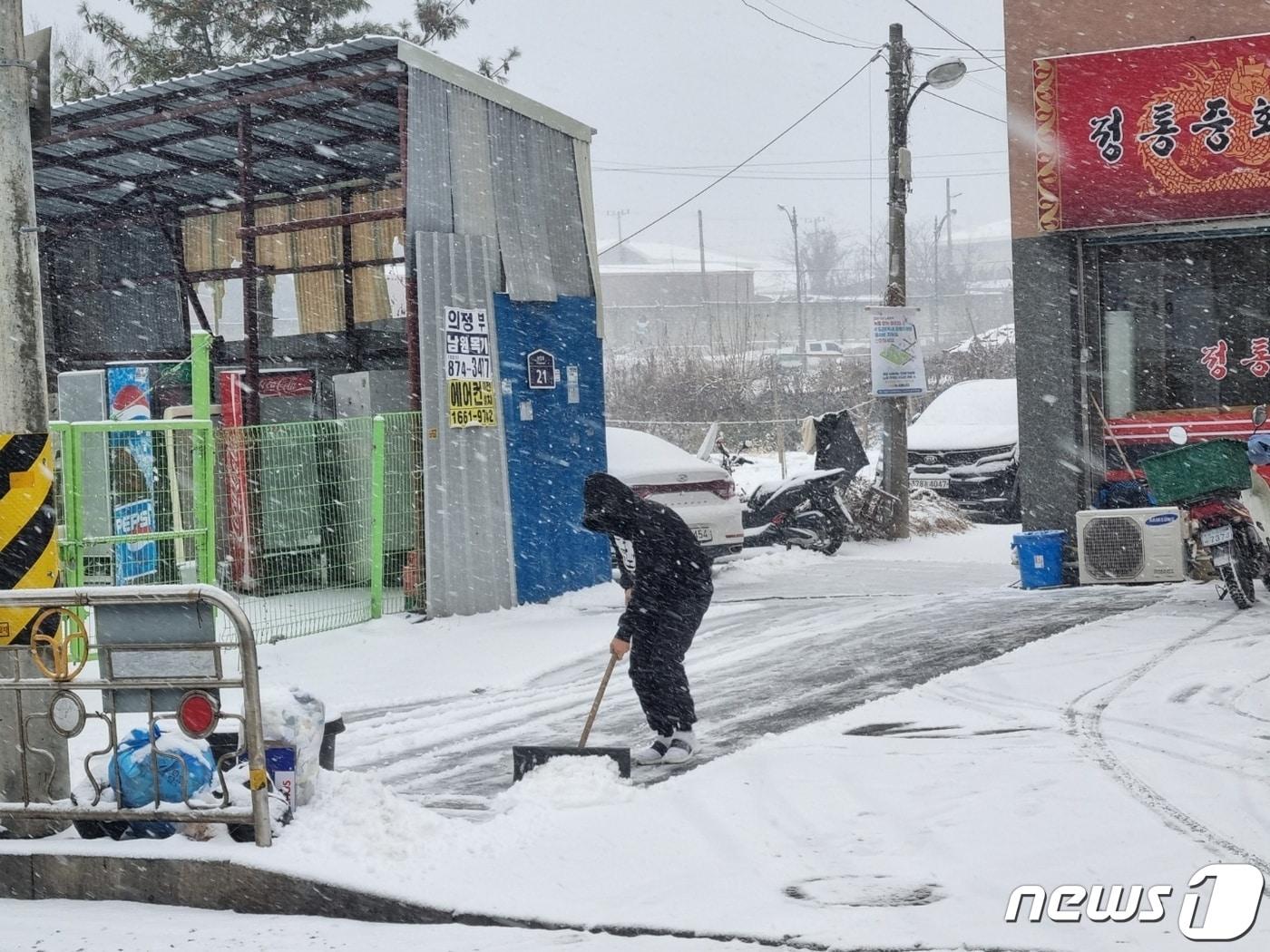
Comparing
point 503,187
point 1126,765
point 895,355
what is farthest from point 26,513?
point 895,355

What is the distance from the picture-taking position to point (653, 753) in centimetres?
722

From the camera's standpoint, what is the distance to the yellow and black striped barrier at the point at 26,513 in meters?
6.23

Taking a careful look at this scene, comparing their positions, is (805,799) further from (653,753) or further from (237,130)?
(237,130)

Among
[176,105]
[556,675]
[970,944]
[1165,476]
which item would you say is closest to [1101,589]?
[1165,476]

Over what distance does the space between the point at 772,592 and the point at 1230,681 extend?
6.05 m

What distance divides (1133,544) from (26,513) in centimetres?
954

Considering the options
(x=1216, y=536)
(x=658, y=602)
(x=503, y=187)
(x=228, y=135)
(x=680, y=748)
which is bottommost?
(x=680, y=748)

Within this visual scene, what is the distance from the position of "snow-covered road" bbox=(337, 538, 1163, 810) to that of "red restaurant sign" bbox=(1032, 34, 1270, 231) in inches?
144

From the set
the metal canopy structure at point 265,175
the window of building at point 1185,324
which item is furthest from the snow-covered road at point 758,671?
the metal canopy structure at point 265,175

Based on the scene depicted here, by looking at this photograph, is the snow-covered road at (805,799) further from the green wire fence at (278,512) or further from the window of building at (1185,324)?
the window of building at (1185,324)

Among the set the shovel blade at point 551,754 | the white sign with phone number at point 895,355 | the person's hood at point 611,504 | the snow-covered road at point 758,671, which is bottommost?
the snow-covered road at point 758,671

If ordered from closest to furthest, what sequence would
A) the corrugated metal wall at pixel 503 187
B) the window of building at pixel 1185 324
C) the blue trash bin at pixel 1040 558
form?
1. the corrugated metal wall at pixel 503 187
2. the blue trash bin at pixel 1040 558
3. the window of building at pixel 1185 324

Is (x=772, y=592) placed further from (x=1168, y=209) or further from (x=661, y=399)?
(x=661, y=399)

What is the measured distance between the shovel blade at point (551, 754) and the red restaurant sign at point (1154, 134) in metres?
8.84
